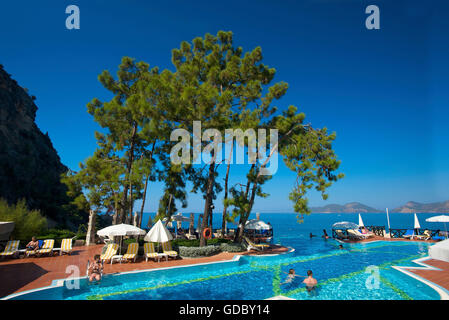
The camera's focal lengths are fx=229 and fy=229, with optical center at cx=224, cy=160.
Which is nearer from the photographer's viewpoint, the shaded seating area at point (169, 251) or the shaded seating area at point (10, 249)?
the shaded seating area at point (10, 249)

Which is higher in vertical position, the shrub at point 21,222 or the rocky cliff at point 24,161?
the rocky cliff at point 24,161

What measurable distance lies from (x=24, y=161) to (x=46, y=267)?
38.6 metres

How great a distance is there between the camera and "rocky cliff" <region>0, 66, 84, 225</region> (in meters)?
36.0

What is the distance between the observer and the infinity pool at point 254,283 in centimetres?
829

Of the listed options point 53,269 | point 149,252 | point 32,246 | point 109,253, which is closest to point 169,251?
point 149,252

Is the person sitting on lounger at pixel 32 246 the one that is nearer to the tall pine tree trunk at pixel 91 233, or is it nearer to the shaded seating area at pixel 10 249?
the shaded seating area at pixel 10 249

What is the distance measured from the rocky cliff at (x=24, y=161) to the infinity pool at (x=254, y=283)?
1436 inches

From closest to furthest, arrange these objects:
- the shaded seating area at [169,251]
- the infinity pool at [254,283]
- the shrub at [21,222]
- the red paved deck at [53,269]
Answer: the infinity pool at [254,283]
the red paved deck at [53,269]
the shaded seating area at [169,251]
the shrub at [21,222]

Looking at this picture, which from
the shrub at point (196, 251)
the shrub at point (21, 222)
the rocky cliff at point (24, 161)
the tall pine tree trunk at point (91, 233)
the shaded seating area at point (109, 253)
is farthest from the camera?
the rocky cliff at point (24, 161)

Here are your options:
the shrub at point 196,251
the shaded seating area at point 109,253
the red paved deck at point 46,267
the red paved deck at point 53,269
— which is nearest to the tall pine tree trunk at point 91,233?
the red paved deck at point 46,267

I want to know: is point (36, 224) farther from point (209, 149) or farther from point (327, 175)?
point (327, 175)

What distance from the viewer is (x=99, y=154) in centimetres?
1764

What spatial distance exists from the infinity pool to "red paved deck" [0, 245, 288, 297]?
2.92 ft
